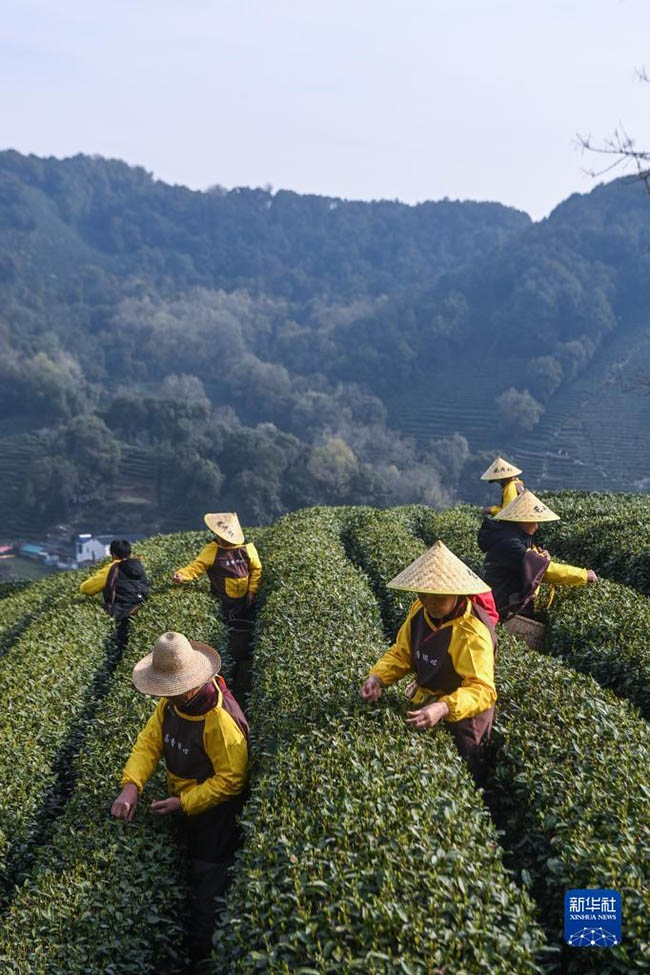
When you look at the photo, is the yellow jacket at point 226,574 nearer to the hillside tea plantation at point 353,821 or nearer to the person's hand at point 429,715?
the hillside tea plantation at point 353,821

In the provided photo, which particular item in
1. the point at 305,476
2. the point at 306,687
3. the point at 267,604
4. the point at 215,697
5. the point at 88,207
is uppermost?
the point at 88,207

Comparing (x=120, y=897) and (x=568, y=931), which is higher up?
(x=568, y=931)

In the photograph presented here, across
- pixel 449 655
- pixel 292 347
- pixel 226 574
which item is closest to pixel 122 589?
pixel 226 574

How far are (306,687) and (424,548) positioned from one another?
18.4 ft

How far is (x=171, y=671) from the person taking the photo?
188 inches

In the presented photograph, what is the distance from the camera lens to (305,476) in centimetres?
6500

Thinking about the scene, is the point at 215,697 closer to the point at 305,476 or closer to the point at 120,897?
the point at 120,897

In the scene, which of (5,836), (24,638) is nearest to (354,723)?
(5,836)

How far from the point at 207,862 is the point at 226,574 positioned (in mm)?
4394

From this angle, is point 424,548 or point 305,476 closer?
point 424,548

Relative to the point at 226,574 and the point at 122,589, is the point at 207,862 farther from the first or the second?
the point at 122,589

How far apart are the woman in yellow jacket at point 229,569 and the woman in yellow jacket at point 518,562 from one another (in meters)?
3.05

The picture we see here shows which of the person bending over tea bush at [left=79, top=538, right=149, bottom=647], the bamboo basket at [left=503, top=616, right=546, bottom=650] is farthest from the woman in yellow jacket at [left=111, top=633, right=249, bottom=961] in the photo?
the person bending over tea bush at [left=79, top=538, right=149, bottom=647]

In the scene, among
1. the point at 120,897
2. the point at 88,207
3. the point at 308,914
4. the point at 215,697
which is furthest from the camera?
the point at 88,207
